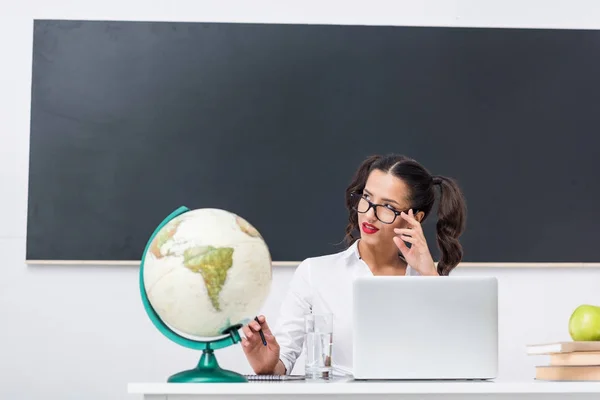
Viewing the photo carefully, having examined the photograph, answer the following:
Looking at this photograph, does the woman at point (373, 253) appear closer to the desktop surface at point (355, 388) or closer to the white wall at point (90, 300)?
the white wall at point (90, 300)

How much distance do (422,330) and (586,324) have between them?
1.29ft

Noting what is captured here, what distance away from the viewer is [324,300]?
2367mm

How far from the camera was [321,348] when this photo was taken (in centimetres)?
157

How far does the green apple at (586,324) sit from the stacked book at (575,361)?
0.07m

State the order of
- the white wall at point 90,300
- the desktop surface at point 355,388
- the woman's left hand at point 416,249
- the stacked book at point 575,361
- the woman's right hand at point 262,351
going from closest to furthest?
the desktop surface at point 355,388
the stacked book at point 575,361
the woman's right hand at point 262,351
the woman's left hand at point 416,249
the white wall at point 90,300

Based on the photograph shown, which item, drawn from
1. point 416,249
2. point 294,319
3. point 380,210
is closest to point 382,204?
point 380,210

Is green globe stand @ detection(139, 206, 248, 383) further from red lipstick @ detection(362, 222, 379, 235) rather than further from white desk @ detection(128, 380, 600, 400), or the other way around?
red lipstick @ detection(362, 222, 379, 235)

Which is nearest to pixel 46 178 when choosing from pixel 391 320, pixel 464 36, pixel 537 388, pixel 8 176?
pixel 8 176

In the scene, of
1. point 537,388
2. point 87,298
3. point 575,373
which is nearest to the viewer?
point 537,388

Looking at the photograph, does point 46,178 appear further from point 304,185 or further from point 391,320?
point 391,320

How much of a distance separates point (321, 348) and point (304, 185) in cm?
138

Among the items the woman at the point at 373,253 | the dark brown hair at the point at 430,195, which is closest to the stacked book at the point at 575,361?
the woman at the point at 373,253

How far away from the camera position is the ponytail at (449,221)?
2441 millimetres

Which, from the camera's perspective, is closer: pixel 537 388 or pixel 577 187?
pixel 537 388
